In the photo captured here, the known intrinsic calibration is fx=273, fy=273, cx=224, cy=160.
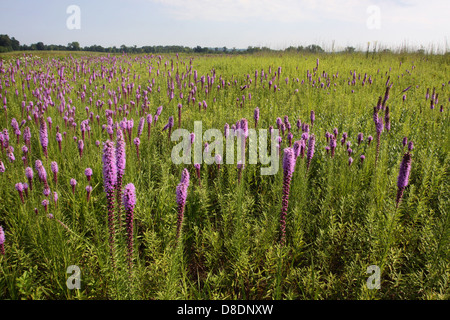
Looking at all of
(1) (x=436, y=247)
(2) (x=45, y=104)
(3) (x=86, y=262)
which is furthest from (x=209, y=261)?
(2) (x=45, y=104)

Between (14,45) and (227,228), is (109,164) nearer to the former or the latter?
(227,228)

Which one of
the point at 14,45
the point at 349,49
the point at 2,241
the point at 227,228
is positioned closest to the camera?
the point at 2,241

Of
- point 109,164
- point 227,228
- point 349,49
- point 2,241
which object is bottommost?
point 227,228

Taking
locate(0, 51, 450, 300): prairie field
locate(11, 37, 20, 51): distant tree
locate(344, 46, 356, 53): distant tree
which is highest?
locate(11, 37, 20, 51): distant tree

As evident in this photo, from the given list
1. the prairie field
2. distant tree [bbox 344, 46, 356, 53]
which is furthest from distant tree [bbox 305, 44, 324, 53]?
the prairie field

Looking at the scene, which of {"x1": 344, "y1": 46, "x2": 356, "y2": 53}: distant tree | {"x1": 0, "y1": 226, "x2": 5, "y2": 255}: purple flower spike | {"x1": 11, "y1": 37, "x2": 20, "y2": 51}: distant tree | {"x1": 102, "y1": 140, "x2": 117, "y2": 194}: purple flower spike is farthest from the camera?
{"x1": 11, "y1": 37, "x2": 20, "y2": 51}: distant tree

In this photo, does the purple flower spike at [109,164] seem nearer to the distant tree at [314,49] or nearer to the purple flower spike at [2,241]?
the purple flower spike at [2,241]

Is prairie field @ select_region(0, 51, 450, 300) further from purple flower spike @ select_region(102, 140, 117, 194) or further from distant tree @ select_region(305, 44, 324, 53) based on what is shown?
distant tree @ select_region(305, 44, 324, 53)

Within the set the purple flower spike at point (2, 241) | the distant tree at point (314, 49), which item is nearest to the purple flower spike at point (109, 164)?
the purple flower spike at point (2, 241)

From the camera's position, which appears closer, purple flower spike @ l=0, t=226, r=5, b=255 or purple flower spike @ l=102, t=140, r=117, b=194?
purple flower spike @ l=102, t=140, r=117, b=194

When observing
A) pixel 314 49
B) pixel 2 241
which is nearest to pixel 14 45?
pixel 314 49

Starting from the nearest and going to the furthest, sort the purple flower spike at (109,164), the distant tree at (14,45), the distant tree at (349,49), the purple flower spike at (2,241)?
the purple flower spike at (109,164) → the purple flower spike at (2,241) → the distant tree at (349,49) → the distant tree at (14,45)

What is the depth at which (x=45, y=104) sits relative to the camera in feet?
17.8

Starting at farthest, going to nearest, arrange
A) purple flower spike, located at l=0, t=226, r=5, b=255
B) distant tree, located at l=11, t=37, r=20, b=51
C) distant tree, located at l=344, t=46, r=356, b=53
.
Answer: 1. distant tree, located at l=11, t=37, r=20, b=51
2. distant tree, located at l=344, t=46, r=356, b=53
3. purple flower spike, located at l=0, t=226, r=5, b=255
